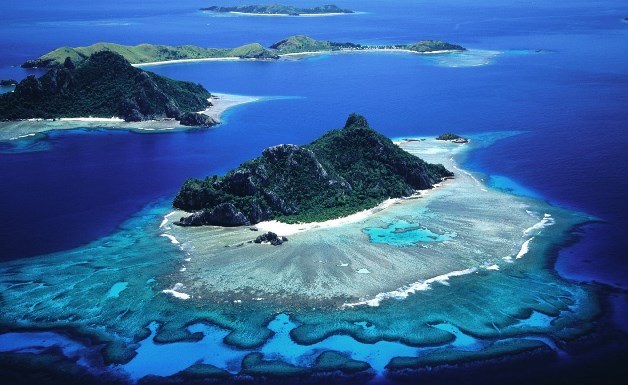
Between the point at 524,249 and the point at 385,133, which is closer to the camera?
the point at 524,249

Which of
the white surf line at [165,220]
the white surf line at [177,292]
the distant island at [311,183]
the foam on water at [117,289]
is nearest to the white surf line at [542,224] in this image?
the distant island at [311,183]

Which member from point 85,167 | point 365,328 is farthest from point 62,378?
point 85,167

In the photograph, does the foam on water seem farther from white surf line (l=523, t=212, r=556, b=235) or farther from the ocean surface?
white surf line (l=523, t=212, r=556, b=235)

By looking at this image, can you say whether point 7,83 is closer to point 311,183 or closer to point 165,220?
point 165,220

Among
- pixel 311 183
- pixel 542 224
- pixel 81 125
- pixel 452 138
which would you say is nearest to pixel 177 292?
pixel 311 183

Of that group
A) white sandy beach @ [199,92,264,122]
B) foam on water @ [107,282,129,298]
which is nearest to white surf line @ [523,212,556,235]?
foam on water @ [107,282,129,298]

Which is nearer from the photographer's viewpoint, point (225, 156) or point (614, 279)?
point (614, 279)

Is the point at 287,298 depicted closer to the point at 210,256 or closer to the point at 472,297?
the point at 210,256
